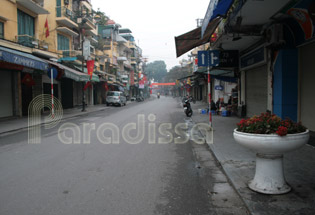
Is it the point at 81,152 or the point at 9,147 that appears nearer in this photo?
the point at 81,152

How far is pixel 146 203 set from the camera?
3816 millimetres

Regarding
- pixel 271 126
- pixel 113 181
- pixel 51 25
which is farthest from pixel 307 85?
pixel 51 25

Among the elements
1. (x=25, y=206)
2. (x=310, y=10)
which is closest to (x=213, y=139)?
(x=310, y=10)

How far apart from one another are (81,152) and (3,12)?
14693 millimetres

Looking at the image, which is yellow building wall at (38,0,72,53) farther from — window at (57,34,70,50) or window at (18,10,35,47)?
window at (18,10,35,47)

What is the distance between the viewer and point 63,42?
26.2 meters

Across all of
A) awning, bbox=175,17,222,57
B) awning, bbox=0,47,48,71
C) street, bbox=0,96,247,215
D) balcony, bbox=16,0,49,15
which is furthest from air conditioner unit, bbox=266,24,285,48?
balcony, bbox=16,0,49,15

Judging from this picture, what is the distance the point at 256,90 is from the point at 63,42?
2046 cm

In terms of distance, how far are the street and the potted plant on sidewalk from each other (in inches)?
21.8

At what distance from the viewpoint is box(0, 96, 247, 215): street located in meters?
3.68

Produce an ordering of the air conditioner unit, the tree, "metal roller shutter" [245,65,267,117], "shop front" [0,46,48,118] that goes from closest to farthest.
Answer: the air conditioner unit, "metal roller shutter" [245,65,267,117], "shop front" [0,46,48,118], the tree

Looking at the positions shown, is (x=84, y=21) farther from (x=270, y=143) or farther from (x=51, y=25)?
(x=270, y=143)

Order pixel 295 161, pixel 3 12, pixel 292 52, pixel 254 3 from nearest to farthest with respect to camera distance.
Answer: pixel 295 161 < pixel 254 3 < pixel 292 52 < pixel 3 12

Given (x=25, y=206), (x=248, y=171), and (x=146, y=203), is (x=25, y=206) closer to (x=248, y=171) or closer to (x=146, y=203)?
(x=146, y=203)
